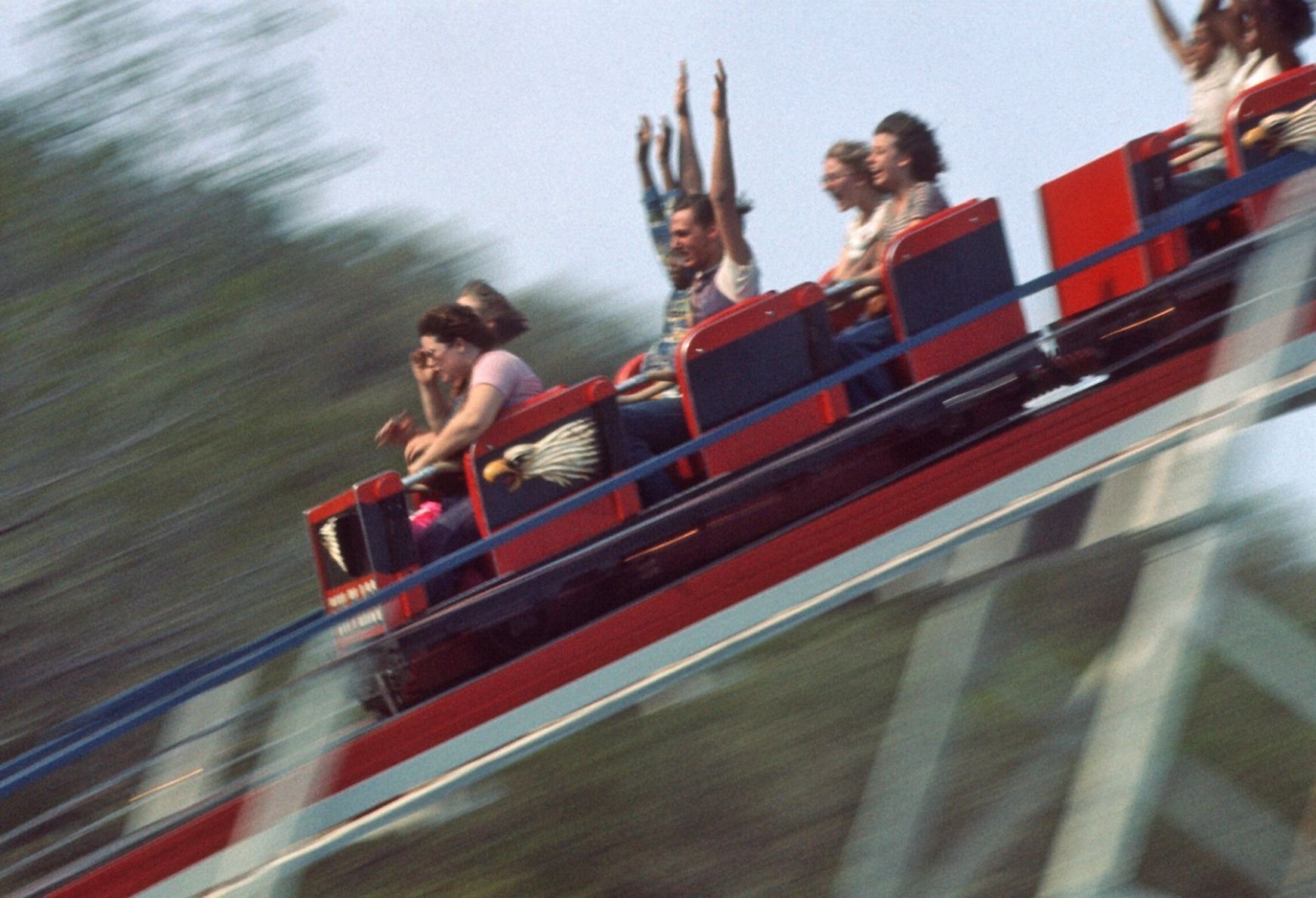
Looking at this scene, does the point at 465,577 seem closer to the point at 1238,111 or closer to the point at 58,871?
the point at 58,871

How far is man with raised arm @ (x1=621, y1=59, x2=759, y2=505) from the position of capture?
353 cm

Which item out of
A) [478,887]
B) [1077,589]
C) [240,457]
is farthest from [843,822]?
[240,457]

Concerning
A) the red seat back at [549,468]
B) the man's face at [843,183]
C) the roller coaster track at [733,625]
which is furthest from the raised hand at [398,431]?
the man's face at [843,183]

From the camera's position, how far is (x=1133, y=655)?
8.77 feet

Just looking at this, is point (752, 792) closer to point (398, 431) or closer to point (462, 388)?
point (398, 431)

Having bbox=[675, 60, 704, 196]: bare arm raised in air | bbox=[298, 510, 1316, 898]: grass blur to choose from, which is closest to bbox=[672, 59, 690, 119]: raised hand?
bbox=[675, 60, 704, 196]: bare arm raised in air

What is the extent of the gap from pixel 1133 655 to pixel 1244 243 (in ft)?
2.90

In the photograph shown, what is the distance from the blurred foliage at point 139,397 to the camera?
23.3 feet

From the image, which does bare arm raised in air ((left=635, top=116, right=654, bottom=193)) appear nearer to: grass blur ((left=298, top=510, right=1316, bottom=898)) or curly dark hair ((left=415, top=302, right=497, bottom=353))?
curly dark hair ((left=415, top=302, right=497, bottom=353))

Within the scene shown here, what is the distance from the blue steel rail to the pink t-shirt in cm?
25

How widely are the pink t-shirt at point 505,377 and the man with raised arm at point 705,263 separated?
213 mm

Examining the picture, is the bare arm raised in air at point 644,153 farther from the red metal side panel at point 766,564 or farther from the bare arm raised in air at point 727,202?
the red metal side panel at point 766,564

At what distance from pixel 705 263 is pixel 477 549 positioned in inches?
39.4

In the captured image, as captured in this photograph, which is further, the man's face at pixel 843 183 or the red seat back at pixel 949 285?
the man's face at pixel 843 183
